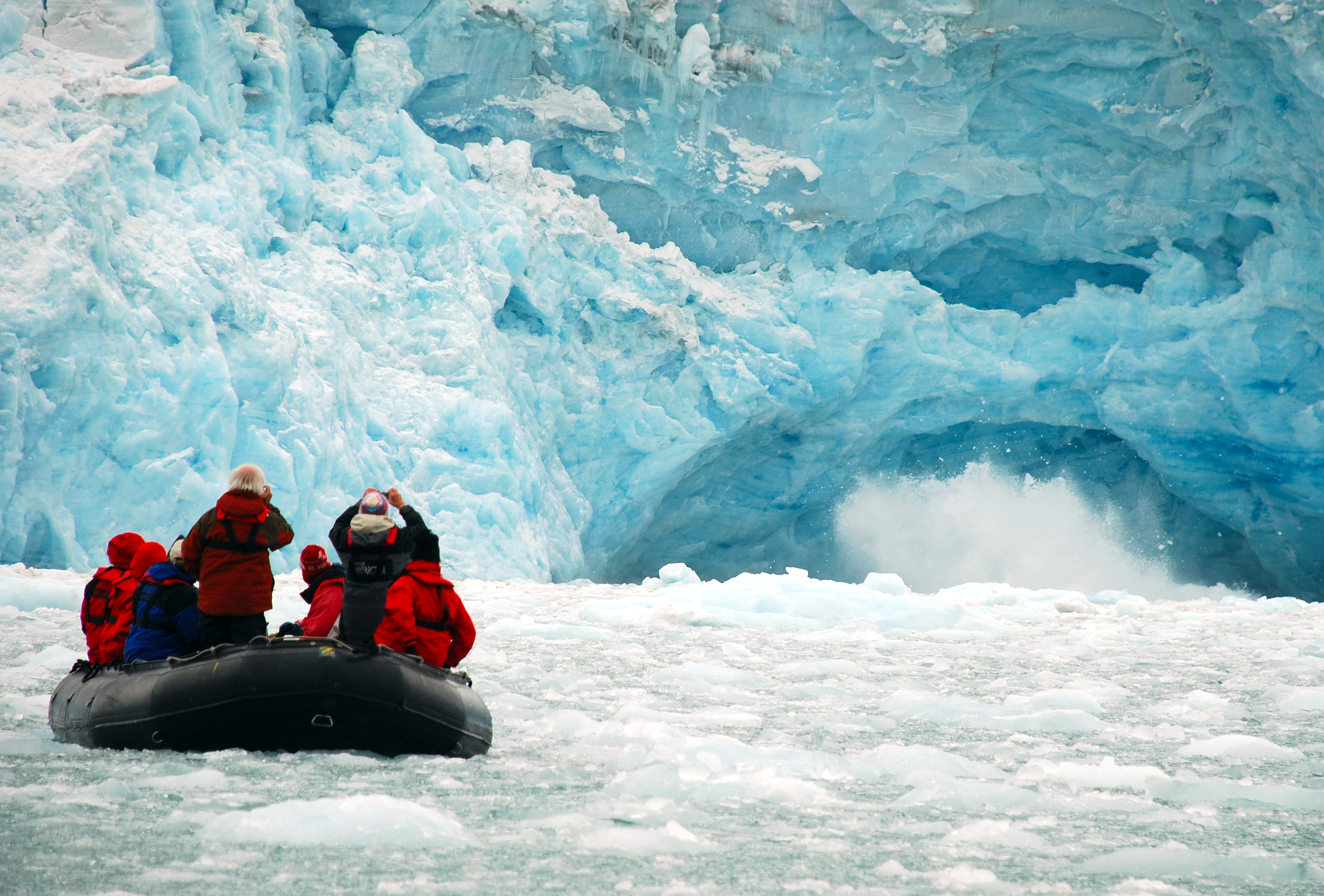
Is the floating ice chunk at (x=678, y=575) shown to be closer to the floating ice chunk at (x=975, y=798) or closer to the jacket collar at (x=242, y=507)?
the jacket collar at (x=242, y=507)

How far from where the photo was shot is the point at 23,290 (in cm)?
796

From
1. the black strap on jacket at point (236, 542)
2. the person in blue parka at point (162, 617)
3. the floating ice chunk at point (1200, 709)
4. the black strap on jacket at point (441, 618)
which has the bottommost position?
the person in blue parka at point (162, 617)

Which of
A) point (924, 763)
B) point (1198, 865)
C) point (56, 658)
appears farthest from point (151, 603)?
point (1198, 865)

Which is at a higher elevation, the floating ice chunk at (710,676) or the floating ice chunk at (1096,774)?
the floating ice chunk at (710,676)

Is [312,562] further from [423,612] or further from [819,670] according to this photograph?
[819,670]

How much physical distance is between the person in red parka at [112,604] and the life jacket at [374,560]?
904mm

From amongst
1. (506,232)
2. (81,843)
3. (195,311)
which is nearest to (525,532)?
(506,232)

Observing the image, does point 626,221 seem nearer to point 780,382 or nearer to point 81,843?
point 780,382

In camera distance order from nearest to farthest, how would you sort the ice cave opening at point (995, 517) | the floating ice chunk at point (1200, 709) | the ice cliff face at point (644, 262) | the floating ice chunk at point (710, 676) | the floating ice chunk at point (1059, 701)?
the floating ice chunk at point (1200, 709) → the floating ice chunk at point (1059, 701) → the floating ice chunk at point (710, 676) → the ice cliff face at point (644, 262) → the ice cave opening at point (995, 517)

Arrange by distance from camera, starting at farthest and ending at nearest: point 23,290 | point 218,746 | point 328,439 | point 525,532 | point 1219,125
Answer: point 1219,125, point 525,532, point 328,439, point 23,290, point 218,746

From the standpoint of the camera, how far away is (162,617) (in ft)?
11.1

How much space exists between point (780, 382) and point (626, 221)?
323 centimetres

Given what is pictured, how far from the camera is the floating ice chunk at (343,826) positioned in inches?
84.9

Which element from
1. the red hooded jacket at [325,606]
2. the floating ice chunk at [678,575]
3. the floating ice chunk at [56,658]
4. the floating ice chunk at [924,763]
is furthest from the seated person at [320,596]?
the floating ice chunk at [678,575]
